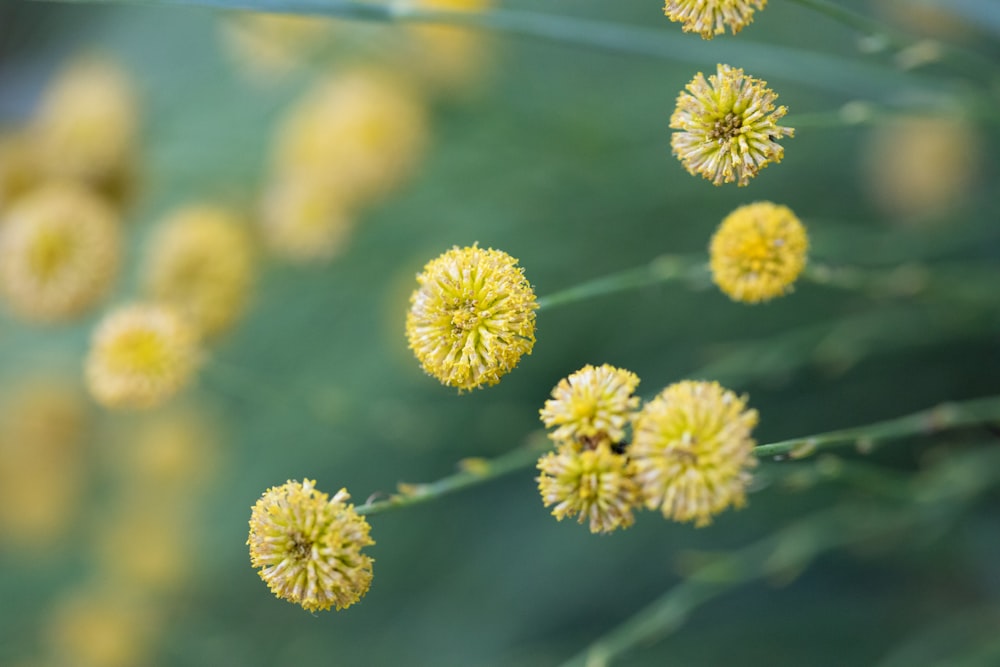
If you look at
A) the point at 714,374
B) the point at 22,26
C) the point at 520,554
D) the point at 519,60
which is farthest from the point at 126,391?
the point at 22,26

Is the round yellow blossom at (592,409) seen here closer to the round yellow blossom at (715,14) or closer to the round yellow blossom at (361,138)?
the round yellow blossom at (715,14)

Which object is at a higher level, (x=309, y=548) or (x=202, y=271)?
(x=202, y=271)

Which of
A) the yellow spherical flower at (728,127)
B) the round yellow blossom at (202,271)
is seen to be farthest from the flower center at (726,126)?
the round yellow blossom at (202,271)

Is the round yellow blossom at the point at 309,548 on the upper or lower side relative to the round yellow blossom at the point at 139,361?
lower

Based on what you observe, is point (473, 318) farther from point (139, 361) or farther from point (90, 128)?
point (90, 128)

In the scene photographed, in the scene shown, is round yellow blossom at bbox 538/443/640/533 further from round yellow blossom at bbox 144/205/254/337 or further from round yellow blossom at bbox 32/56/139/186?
round yellow blossom at bbox 32/56/139/186

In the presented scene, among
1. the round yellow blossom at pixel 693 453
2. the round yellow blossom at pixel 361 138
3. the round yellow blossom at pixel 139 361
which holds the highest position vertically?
the round yellow blossom at pixel 361 138

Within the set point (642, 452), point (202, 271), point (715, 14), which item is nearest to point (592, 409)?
point (642, 452)
